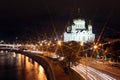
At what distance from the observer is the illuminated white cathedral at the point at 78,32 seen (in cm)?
13688

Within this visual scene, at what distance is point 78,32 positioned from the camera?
138 m

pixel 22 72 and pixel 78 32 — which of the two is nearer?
pixel 22 72

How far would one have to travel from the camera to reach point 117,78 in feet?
111

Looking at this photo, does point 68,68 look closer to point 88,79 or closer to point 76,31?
point 88,79

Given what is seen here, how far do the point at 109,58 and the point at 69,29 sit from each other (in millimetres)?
82088

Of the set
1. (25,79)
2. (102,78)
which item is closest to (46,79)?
(25,79)

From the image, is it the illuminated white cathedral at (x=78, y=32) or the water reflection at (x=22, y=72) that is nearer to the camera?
the water reflection at (x=22, y=72)

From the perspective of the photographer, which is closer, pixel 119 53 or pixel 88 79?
pixel 88 79

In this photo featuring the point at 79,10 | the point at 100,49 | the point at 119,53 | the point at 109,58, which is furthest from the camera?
the point at 79,10

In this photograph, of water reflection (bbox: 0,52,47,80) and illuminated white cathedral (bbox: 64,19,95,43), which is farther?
illuminated white cathedral (bbox: 64,19,95,43)

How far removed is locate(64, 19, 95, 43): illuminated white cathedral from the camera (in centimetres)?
13688

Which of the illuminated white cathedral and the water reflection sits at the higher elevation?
the illuminated white cathedral

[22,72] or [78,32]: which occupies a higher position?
[78,32]

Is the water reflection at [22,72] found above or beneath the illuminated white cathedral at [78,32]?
beneath
